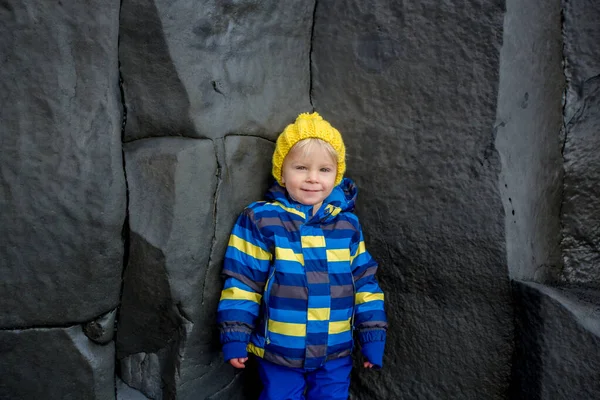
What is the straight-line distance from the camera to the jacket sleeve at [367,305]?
212cm

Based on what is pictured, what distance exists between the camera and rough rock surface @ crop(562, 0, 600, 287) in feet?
7.46

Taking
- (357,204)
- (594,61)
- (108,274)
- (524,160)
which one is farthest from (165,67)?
(594,61)

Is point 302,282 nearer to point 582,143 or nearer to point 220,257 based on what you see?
point 220,257

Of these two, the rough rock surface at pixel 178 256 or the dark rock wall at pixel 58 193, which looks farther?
the rough rock surface at pixel 178 256

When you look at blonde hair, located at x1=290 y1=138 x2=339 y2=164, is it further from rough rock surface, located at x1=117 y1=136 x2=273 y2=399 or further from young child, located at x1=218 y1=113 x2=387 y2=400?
rough rock surface, located at x1=117 y1=136 x2=273 y2=399

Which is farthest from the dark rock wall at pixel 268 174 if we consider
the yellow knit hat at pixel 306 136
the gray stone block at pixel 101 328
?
the yellow knit hat at pixel 306 136

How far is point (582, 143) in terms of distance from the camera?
2279 millimetres

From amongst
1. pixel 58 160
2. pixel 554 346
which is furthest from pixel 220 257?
pixel 554 346

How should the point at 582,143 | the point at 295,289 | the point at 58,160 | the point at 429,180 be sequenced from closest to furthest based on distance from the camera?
the point at 58,160, the point at 295,289, the point at 429,180, the point at 582,143

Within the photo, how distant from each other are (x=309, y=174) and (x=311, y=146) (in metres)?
0.11

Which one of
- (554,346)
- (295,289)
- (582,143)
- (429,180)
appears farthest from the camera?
(582,143)

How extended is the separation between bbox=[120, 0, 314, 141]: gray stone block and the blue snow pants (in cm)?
98

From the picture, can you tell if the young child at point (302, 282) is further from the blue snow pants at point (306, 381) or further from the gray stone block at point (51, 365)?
the gray stone block at point (51, 365)

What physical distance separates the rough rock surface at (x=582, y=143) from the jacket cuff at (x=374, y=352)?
2.96 ft
